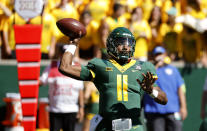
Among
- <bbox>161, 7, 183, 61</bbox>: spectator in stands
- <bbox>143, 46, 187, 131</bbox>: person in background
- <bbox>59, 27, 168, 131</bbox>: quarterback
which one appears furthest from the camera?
<bbox>161, 7, 183, 61</bbox>: spectator in stands

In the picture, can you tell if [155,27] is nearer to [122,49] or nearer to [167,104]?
[167,104]

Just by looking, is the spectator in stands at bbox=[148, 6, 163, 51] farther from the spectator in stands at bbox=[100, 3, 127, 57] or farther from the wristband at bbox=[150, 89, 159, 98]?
the wristband at bbox=[150, 89, 159, 98]

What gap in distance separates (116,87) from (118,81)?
67 millimetres

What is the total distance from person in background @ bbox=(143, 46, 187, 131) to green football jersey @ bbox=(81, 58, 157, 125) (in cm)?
284

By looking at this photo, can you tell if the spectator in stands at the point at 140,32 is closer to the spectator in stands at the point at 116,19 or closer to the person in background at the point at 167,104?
the spectator in stands at the point at 116,19

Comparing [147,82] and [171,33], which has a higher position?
[171,33]

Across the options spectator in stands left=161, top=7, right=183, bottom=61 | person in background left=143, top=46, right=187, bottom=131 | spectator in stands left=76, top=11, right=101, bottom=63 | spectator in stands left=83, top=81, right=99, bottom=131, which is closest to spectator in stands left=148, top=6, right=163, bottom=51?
spectator in stands left=161, top=7, right=183, bottom=61

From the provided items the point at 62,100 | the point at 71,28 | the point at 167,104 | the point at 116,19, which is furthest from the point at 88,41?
the point at 71,28

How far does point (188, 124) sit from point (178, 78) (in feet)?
6.25

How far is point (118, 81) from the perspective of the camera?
4805mm

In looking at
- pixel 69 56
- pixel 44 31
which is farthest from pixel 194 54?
pixel 69 56

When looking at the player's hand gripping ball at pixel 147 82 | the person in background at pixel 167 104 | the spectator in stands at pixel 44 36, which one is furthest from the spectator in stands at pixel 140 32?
the player's hand gripping ball at pixel 147 82

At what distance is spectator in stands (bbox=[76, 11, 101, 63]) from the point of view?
9.16 metres

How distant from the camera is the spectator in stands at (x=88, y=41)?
9.16 metres
